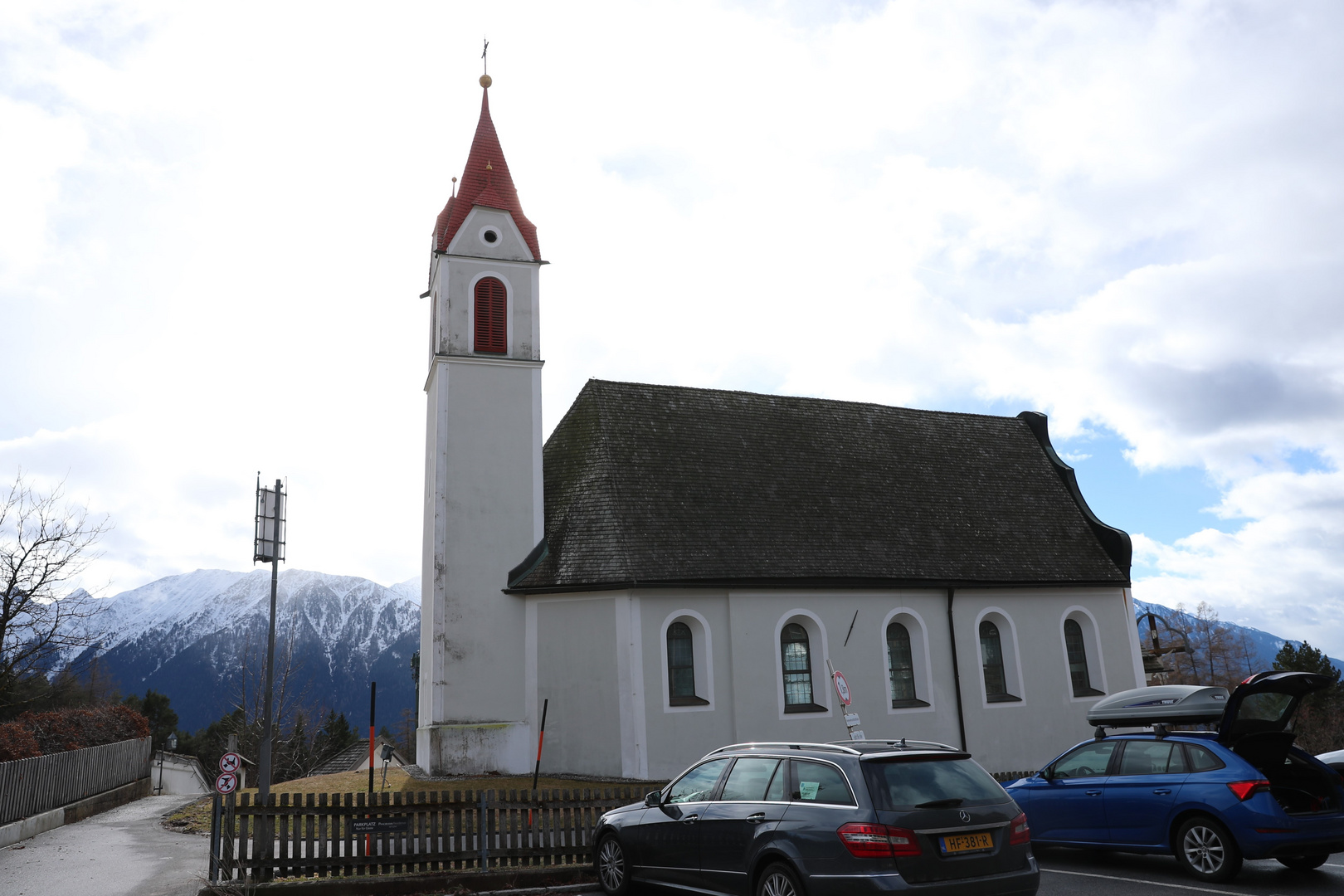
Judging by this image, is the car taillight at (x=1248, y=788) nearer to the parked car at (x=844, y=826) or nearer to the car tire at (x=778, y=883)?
the parked car at (x=844, y=826)

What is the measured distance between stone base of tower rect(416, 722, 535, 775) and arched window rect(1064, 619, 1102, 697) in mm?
15908

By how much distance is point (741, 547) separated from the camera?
2278cm

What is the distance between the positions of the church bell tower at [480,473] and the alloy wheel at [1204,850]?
14626 mm

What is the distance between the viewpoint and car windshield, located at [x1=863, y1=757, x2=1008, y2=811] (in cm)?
755

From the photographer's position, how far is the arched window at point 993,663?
24.6 m

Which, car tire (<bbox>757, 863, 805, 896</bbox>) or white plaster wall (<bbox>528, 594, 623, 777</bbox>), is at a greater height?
white plaster wall (<bbox>528, 594, 623, 777</bbox>)

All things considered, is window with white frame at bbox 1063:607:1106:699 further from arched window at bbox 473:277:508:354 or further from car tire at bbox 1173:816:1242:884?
arched window at bbox 473:277:508:354

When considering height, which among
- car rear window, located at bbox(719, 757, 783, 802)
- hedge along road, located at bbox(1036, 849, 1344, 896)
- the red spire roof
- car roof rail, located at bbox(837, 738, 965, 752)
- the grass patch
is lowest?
the grass patch

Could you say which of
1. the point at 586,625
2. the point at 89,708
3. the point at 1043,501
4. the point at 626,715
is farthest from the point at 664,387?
the point at 89,708

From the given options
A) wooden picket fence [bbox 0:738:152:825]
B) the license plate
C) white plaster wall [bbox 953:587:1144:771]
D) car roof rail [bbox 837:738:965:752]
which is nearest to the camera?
the license plate

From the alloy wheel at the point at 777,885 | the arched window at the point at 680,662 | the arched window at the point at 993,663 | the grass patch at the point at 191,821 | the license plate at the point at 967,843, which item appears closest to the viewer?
the license plate at the point at 967,843

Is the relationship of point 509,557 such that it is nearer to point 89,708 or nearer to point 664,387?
point 664,387

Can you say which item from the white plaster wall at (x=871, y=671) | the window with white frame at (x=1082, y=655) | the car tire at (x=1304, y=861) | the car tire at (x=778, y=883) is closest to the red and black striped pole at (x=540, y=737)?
the white plaster wall at (x=871, y=671)

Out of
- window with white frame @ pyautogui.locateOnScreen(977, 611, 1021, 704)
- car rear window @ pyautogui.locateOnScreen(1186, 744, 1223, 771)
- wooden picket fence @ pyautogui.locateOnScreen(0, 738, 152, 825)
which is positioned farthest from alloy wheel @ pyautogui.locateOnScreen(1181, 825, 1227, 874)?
wooden picket fence @ pyautogui.locateOnScreen(0, 738, 152, 825)
